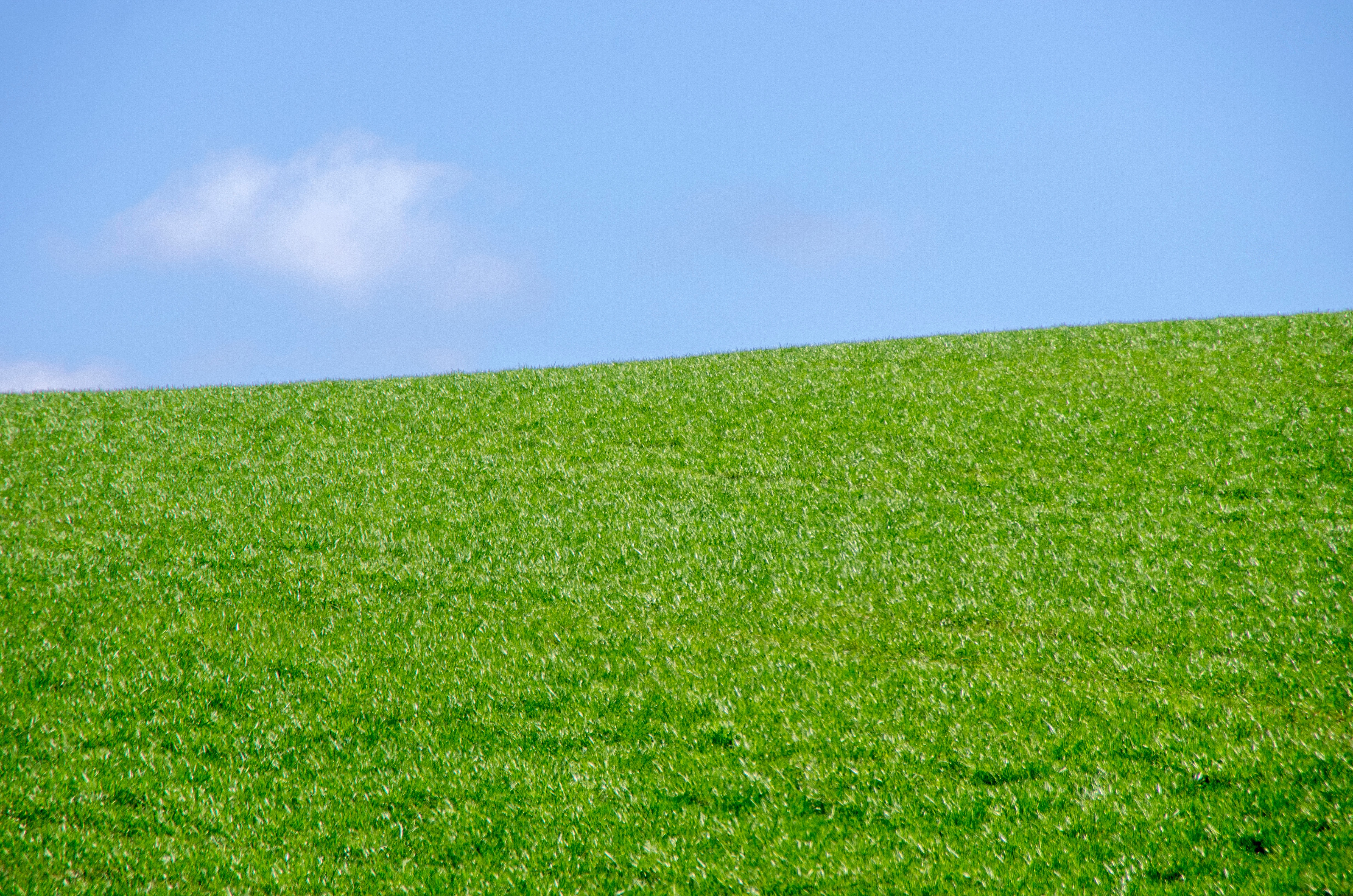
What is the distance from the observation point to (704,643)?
1435 cm

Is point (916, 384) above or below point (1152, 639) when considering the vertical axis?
above

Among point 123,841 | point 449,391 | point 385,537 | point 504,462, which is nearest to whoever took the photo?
point 123,841

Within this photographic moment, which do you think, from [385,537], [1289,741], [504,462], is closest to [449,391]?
[504,462]

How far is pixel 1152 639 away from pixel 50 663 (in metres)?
16.0

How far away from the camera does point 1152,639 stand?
13711 millimetres

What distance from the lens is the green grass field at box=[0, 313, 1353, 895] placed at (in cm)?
979

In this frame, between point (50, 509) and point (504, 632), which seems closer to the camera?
point (504, 632)

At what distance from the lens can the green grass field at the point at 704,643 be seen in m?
9.79

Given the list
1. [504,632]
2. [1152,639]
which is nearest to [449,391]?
[504,632]

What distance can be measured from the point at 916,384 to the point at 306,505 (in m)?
16.2

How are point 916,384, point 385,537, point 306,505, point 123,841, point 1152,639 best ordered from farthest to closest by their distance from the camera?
point 916,384, point 306,505, point 385,537, point 1152,639, point 123,841

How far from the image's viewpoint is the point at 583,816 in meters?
10.4

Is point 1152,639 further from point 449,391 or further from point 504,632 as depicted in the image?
point 449,391

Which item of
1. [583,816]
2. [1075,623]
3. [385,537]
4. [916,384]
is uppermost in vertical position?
[916,384]
